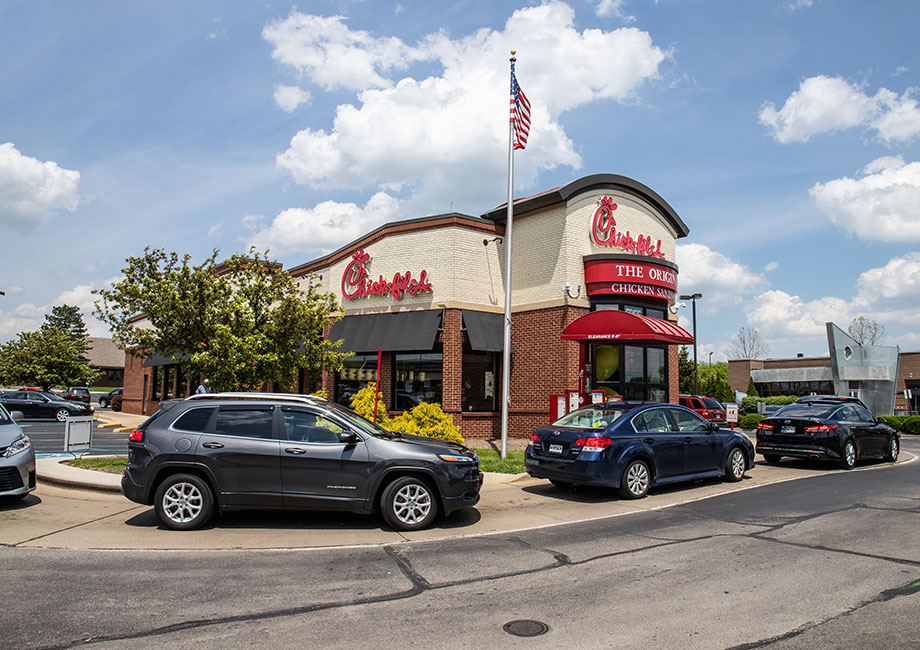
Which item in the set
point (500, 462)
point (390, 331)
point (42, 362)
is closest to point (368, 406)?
point (500, 462)

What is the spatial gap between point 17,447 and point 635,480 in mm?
9082

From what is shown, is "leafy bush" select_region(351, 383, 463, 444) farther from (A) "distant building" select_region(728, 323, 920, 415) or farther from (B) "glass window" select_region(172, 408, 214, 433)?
(A) "distant building" select_region(728, 323, 920, 415)

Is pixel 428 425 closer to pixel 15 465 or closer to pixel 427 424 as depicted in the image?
pixel 427 424

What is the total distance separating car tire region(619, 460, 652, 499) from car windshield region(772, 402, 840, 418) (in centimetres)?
621

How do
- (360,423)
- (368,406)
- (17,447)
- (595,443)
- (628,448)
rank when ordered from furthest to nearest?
1. (368,406)
2. (628,448)
3. (595,443)
4. (17,447)
5. (360,423)

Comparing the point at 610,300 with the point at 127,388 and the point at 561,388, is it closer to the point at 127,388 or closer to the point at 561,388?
the point at 561,388

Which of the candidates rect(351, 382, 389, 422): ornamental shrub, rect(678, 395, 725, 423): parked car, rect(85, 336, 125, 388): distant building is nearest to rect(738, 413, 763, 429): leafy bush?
rect(678, 395, 725, 423): parked car

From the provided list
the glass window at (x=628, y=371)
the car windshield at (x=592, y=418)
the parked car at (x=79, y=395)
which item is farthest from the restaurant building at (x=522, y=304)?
the parked car at (x=79, y=395)

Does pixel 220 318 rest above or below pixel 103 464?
above

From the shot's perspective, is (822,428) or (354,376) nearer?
(822,428)

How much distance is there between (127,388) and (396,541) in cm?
3301

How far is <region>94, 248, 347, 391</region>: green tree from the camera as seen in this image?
12.6 metres

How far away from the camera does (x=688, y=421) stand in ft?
37.7

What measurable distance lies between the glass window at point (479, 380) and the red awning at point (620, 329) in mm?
2902
